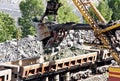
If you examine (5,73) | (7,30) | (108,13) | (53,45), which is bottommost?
(5,73)

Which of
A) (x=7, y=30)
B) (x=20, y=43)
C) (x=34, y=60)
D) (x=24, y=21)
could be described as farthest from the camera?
(x=24, y=21)

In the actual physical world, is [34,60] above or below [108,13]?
below

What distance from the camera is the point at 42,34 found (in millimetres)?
17875

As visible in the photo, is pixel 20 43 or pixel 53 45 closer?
pixel 53 45

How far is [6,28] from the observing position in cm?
3584

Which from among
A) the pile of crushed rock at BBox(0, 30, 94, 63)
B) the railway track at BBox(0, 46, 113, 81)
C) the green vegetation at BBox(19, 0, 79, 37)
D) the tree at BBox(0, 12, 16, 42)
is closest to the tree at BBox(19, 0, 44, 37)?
the green vegetation at BBox(19, 0, 79, 37)

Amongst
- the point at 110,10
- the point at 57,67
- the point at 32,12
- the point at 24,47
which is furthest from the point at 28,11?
the point at 57,67

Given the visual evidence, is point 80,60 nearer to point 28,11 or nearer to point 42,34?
point 42,34

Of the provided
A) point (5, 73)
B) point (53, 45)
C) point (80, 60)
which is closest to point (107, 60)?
point (80, 60)

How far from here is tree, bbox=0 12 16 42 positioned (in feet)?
111

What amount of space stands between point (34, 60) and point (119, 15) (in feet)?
89.8

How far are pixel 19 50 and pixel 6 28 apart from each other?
1203cm

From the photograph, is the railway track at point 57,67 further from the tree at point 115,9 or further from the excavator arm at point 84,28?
the tree at point 115,9

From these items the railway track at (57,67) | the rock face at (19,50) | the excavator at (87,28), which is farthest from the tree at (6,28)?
the excavator at (87,28)
